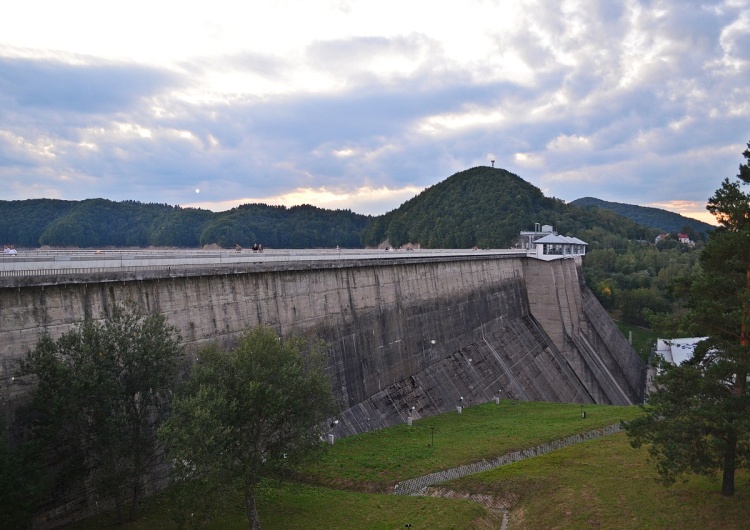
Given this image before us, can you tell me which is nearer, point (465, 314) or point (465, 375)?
point (465, 375)

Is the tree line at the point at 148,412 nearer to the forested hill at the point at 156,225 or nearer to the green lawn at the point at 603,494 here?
the green lawn at the point at 603,494

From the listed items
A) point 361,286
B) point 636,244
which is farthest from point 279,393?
point 636,244

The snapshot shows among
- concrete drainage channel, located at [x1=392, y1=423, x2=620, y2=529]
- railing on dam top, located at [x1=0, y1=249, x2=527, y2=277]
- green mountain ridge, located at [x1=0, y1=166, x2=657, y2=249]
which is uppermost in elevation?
green mountain ridge, located at [x1=0, y1=166, x2=657, y2=249]

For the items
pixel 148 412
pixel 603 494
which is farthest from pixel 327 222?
pixel 148 412

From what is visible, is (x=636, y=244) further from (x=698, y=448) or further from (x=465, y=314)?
(x=698, y=448)

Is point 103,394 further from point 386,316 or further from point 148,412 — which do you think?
point 386,316

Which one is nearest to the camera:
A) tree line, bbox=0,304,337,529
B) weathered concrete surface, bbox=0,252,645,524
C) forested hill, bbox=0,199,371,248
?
tree line, bbox=0,304,337,529

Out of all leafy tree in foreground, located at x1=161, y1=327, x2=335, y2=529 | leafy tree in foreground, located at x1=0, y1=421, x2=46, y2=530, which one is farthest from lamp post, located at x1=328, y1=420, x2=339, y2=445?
leafy tree in foreground, located at x1=0, y1=421, x2=46, y2=530

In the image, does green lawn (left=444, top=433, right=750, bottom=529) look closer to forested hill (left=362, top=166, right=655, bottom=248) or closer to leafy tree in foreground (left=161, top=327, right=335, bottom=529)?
leafy tree in foreground (left=161, top=327, right=335, bottom=529)
